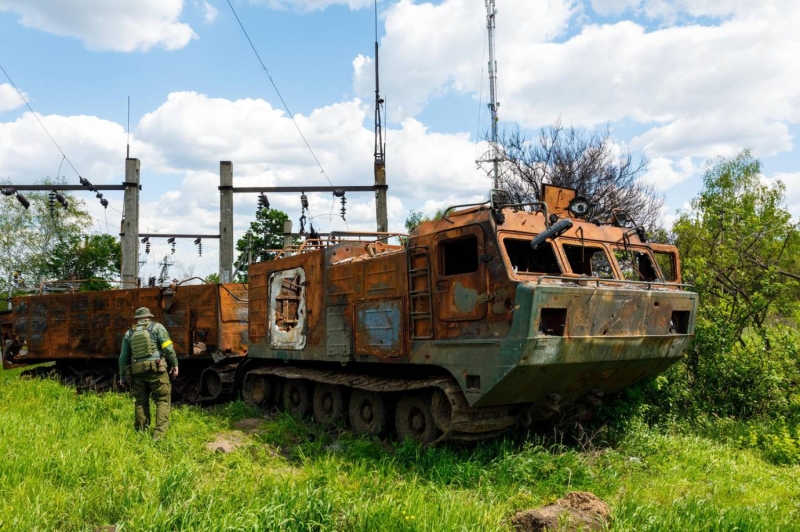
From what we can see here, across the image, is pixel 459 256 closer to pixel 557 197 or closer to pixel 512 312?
pixel 512 312

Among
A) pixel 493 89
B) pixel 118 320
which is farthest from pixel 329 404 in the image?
pixel 493 89

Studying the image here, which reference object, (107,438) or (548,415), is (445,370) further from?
(107,438)

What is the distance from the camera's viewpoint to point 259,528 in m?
5.29

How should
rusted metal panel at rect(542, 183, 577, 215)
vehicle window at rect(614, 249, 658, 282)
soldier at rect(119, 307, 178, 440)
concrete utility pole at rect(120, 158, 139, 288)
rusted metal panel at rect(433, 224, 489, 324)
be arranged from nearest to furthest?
rusted metal panel at rect(433, 224, 489, 324) < rusted metal panel at rect(542, 183, 577, 215) < vehicle window at rect(614, 249, 658, 282) < soldier at rect(119, 307, 178, 440) < concrete utility pole at rect(120, 158, 139, 288)

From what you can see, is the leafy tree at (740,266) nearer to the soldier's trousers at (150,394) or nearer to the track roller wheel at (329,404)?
the track roller wheel at (329,404)

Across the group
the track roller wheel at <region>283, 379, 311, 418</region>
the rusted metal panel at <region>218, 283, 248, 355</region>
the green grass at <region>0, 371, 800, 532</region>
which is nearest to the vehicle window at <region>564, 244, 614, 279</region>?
the green grass at <region>0, 371, 800, 532</region>

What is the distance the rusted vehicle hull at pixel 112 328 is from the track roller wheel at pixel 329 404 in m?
3.17

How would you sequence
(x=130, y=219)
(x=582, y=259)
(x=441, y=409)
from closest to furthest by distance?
(x=441, y=409)
(x=582, y=259)
(x=130, y=219)

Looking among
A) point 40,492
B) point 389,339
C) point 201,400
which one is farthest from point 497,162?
point 40,492

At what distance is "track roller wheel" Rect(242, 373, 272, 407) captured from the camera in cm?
1226

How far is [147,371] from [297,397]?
2832 millimetres

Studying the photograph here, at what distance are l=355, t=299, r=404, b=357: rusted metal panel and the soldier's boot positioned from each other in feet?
9.17

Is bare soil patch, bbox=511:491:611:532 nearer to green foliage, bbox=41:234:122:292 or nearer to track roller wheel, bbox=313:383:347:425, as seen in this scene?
track roller wheel, bbox=313:383:347:425

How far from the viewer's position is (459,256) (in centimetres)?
830
